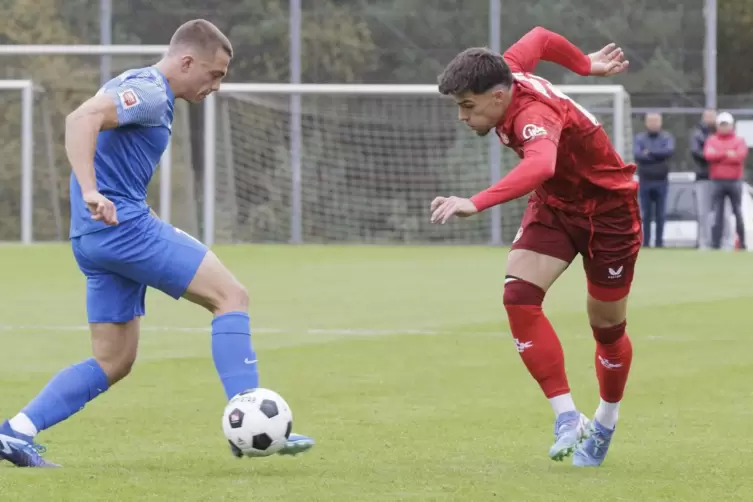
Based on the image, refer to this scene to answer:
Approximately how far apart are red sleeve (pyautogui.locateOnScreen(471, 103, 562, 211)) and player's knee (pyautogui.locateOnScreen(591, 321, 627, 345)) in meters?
0.94

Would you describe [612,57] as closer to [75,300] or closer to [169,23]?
[75,300]

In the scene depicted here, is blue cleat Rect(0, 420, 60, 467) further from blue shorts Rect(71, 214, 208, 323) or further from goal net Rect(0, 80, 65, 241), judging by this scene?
goal net Rect(0, 80, 65, 241)

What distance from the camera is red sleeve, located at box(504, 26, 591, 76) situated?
6.82 meters

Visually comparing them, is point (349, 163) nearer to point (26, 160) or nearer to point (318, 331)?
point (26, 160)

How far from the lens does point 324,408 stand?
313 inches

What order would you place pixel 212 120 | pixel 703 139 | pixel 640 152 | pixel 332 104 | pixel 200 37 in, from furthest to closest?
pixel 332 104, pixel 212 120, pixel 703 139, pixel 640 152, pixel 200 37

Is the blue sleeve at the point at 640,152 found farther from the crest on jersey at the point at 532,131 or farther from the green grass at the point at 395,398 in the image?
the crest on jersey at the point at 532,131

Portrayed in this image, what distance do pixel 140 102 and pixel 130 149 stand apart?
0.78 feet

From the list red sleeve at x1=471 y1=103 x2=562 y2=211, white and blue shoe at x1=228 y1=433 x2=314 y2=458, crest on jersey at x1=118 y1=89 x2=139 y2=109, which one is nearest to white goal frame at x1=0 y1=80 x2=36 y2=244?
crest on jersey at x1=118 y1=89 x2=139 y2=109

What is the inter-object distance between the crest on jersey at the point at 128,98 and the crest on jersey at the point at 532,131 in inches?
59.6

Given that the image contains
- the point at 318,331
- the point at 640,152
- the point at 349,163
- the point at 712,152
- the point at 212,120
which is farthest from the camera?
the point at 349,163

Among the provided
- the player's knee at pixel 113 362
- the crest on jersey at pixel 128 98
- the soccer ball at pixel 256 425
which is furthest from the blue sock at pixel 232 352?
the crest on jersey at pixel 128 98

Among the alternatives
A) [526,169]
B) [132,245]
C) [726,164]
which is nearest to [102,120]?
[132,245]

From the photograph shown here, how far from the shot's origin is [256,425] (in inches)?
225
